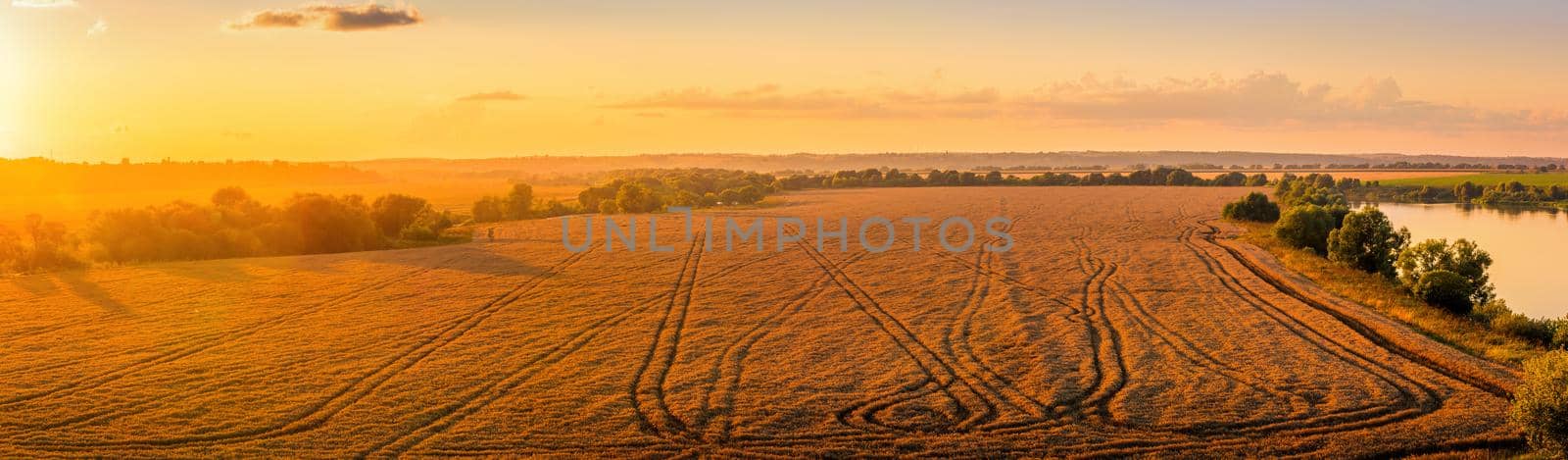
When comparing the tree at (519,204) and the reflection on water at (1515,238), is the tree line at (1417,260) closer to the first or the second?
the reflection on water at (1515,238)

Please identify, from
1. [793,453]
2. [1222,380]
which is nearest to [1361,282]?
[1222,380]

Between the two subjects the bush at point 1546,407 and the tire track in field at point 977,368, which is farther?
the tire track in field at point 977,368

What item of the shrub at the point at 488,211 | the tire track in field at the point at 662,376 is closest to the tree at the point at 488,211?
the shrub at the point at 488,211

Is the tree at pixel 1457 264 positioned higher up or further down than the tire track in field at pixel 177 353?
higher up

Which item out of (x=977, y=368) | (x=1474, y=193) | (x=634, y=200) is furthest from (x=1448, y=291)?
(x=1474, y=193)

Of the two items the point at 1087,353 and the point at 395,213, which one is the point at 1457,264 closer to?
the point at 1087,353

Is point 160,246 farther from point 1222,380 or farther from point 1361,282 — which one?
point 1361,282
